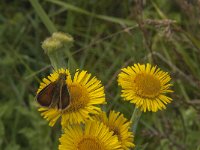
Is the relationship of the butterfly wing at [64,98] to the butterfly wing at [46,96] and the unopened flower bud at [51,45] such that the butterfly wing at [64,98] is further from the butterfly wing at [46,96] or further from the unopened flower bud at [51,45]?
the unopened flower bud at [51,45]

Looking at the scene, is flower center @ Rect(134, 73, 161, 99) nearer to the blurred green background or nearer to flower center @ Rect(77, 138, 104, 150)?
flower center @ Rect(77, 138, 104, 150)

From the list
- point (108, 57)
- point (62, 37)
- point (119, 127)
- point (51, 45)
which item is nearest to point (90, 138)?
point (119, 127)

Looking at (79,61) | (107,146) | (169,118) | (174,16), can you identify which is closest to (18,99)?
(79,61)

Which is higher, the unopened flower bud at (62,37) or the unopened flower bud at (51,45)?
the unopened flower bud at (62,37)

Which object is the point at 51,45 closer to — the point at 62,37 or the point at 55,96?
the point at 62,37

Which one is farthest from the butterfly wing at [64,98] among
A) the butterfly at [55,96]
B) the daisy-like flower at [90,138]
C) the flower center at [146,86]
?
the flower center at [146,86]
